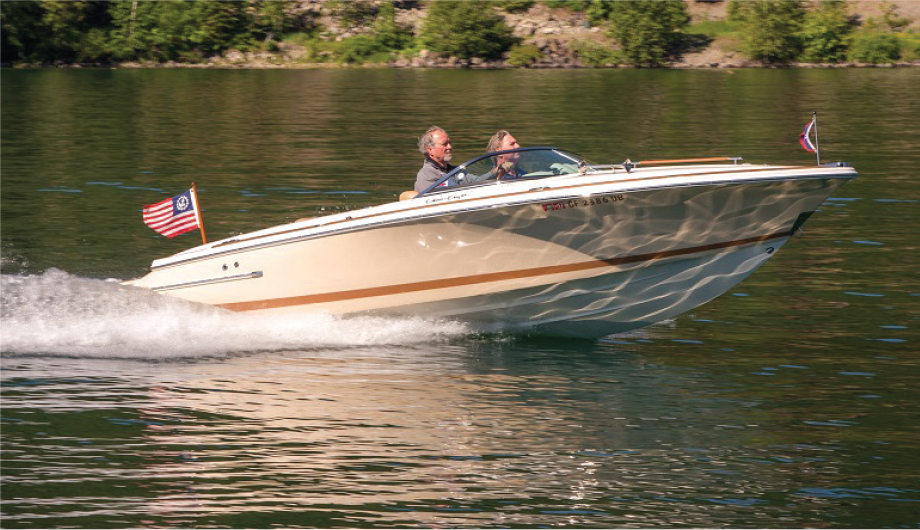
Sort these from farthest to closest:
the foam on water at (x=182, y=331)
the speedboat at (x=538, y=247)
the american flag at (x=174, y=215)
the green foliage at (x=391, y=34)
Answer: the green foliage at (x=391, y=34), the american flag at (x=174, y=215), the foam on water at (x=182, y=331), the speedboat at (x=538, y=247)

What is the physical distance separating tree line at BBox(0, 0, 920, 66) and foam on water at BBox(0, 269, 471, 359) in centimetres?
4612

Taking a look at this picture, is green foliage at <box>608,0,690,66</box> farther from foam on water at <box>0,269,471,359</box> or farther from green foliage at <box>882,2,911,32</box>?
foam on water at <box>0,269,471,359</box>

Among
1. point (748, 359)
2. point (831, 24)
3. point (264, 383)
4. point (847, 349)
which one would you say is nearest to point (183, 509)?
point (264, 383)

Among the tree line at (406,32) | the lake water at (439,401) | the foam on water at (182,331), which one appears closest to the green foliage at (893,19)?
the tree line at (406,32)

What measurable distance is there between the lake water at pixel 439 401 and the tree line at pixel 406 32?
120 feet

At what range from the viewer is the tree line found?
181 ft

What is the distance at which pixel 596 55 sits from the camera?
57.1 m

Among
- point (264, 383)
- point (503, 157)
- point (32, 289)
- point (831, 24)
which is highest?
point (831, 24)

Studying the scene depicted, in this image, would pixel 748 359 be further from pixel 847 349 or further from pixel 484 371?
pixel 484 371

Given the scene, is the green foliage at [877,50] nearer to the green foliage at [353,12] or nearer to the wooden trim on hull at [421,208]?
the green foliage at [353,12]

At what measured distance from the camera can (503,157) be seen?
11.2 meters

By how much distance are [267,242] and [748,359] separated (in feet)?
14.4

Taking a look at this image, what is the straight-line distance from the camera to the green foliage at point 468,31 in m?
58.5

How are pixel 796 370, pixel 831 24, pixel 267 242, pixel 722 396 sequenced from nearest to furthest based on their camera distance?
pixel 722 396 → pixel 796 370 → pixel 267 242 → pixel 831 24
